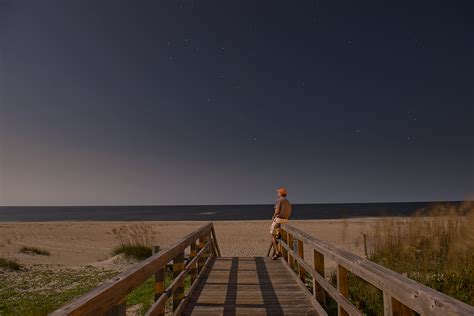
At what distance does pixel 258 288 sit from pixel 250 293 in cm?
44

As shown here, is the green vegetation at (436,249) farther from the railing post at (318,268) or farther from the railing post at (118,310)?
the railing post at (118,310)

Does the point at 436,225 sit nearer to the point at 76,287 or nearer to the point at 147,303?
the point at 147,303

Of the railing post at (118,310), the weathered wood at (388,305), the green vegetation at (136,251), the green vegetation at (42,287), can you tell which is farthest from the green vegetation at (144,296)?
the weathered wood at (388,305)

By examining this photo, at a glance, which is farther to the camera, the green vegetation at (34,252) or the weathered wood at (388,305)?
the green vegetation at (34,252)

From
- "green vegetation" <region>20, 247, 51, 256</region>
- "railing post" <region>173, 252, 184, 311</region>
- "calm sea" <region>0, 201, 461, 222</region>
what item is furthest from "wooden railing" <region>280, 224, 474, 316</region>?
"calm sea" <region>0, 201, 461, 222</region>

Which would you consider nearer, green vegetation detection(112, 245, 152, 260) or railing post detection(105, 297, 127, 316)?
railing post detection(105, 297, 127, 316)

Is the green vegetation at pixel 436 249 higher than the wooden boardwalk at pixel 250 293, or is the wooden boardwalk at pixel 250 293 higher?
the green vegetation at pixel 436 249

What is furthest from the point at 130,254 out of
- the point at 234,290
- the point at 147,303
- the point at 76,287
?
the point at 234,290

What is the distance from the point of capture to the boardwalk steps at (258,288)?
1889mm

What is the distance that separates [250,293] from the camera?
6195mm

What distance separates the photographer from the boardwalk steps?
1.89 meters

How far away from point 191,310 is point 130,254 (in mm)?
9816

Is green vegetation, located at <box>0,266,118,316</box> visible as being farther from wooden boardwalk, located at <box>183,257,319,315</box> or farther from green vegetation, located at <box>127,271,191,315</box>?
wooden boardwalk, located at <box>183,257,319,315</box>

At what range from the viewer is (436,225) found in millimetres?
8102
